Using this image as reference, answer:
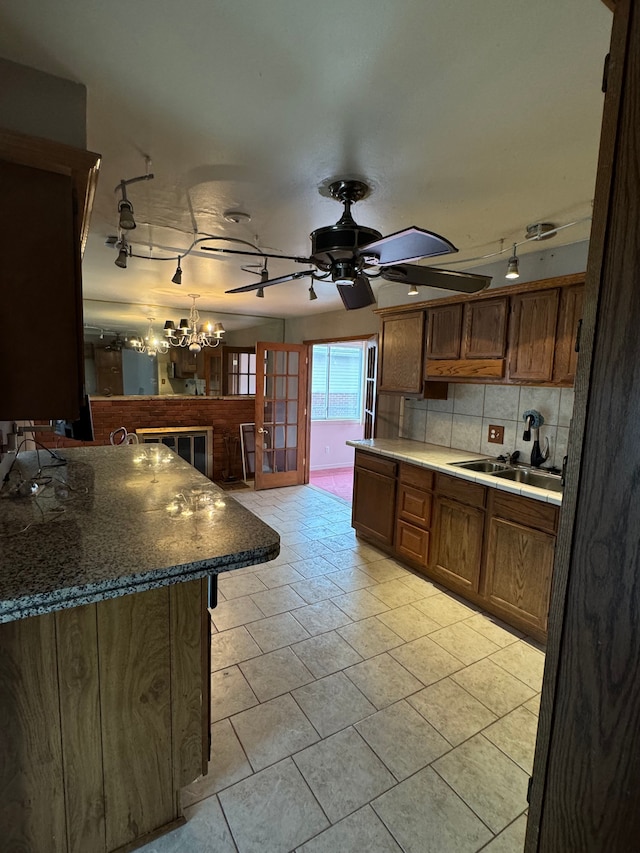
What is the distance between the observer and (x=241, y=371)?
6.47 m

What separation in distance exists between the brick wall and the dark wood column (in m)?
5.18

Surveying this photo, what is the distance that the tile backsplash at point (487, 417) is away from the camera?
9.46 feet

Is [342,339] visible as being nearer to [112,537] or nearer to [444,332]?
[444,332]

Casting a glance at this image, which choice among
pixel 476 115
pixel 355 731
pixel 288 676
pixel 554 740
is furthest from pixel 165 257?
pixel 554 740

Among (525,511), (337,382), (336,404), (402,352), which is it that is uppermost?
(402,352)

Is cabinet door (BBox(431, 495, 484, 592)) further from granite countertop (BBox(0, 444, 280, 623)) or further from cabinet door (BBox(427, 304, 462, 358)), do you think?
granite countertop (BBox(0, 444, 280, 623))

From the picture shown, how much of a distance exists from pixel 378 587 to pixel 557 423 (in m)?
1.74

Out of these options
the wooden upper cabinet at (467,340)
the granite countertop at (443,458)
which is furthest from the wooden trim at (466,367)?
the granite countertop at (443,458)

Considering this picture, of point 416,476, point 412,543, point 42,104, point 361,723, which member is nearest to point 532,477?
point 416,476

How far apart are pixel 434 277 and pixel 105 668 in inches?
84.7

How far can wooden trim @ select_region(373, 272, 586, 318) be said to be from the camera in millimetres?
2485

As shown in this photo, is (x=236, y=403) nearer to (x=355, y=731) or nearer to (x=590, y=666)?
(x=355, y=731)

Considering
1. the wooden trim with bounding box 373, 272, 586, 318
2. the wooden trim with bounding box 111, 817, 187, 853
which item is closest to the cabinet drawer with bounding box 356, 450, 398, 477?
the wooden trim with bounding box 373, 272, 586, 318

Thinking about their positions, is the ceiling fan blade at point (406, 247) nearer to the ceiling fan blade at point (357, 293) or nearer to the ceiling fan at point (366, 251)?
the ceiling fan at point (366, 251)
